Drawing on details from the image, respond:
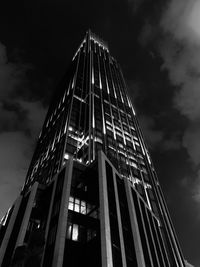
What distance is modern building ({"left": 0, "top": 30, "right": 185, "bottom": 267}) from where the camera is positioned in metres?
29.9

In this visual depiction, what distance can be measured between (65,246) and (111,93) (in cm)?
8743

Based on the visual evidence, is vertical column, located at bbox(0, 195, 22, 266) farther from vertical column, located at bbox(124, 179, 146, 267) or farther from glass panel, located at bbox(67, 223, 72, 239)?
vertical column, located at bbox(124, 179, 146, 267)

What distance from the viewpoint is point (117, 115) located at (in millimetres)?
96062

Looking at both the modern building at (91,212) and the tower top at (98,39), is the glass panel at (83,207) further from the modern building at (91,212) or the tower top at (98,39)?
the tower top at (98,39)

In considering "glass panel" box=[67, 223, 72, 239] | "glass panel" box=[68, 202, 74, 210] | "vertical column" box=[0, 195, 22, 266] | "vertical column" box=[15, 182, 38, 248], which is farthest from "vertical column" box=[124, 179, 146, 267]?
"vertical column" box=[0, 195, 22, 266]

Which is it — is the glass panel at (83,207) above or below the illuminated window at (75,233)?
above

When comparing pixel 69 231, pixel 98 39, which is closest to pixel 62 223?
pixel 69 231

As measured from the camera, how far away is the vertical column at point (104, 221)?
28.3 m

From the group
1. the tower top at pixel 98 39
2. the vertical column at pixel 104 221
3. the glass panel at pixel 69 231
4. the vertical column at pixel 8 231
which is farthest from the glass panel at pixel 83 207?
the tower top at pixel 98 39

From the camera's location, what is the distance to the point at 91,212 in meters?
37.4

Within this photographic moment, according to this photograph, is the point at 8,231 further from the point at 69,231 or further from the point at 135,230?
the point at 135,230

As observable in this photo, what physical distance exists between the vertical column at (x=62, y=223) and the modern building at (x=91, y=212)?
0.37 feet

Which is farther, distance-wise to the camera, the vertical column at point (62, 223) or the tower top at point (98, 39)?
the tower top at point (98, 39)

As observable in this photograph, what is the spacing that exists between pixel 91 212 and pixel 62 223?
6108mm
